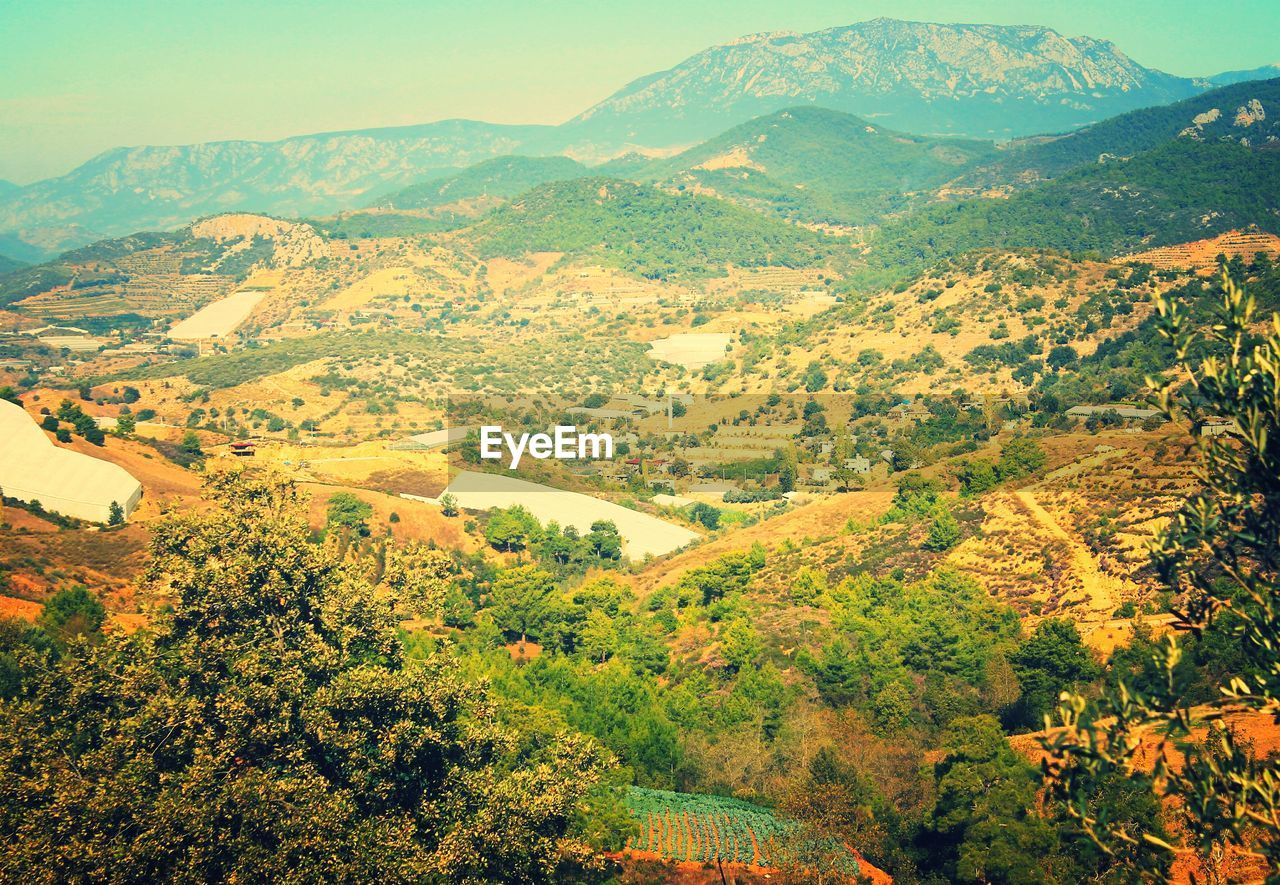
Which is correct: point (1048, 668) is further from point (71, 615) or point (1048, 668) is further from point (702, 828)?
point (71, 615)

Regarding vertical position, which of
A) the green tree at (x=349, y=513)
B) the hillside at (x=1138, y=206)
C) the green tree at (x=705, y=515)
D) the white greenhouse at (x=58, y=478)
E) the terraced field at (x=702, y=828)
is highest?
the hillside at (x=1138, y=206)

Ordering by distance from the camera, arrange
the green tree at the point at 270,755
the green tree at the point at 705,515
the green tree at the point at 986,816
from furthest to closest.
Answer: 1. the green tree at the point at 705,515
2. the green tree at the point at 986,816
3. the green tree at the point at 270,755

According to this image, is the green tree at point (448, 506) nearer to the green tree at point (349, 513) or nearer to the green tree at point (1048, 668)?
the green tree at point (349, 513)

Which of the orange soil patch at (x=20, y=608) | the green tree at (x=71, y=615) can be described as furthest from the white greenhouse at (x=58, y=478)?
the green tree at (x=71, y=615)

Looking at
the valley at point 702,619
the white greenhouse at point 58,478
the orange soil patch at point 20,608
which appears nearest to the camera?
the valley at point 702,619

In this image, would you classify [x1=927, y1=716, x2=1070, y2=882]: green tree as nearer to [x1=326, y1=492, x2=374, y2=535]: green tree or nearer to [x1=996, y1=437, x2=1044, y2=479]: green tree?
[x1=996, y1=437, x2=1044, y2=479]: green tree

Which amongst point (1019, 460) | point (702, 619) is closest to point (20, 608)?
point (702, 619)

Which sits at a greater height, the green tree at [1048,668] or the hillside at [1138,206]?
the hillside at [1138,206]
